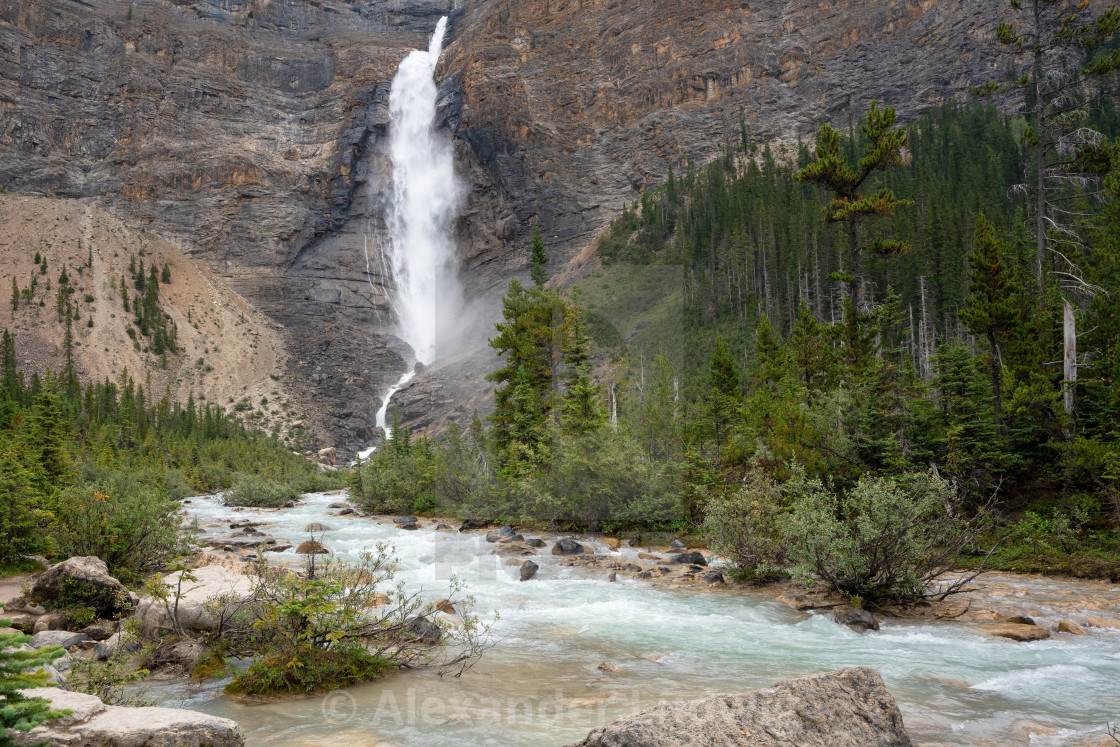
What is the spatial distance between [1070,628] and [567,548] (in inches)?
481

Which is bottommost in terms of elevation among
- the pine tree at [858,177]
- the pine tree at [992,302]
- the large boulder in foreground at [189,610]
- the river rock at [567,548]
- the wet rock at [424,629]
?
the river rock at [567,548]

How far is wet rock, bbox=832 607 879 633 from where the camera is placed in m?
10.8

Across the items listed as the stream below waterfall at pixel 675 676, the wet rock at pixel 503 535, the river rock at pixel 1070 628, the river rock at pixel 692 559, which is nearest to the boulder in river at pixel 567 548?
the wet rock at pixel 503 535

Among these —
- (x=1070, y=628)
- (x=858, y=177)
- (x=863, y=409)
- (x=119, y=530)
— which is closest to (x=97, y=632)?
(x=119, y=530)

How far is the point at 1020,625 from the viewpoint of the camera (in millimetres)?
10398

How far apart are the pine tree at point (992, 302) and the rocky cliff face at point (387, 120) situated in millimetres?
73364

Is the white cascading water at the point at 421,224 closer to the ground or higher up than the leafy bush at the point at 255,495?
higher up

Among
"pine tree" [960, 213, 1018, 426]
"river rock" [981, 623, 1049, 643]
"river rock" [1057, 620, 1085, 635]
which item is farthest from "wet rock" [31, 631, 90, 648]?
"pine tree" [960, 213, 1018, 426]

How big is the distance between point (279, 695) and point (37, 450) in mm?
14576

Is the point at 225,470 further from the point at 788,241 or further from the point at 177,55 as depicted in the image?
the point at 177,55

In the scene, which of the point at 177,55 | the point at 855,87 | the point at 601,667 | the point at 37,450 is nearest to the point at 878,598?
the point at 601,667

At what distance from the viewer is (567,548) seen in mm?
19203

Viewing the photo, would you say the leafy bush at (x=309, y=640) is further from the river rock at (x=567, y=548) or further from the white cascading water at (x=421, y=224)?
the white cascading water at (x=421, y=224)

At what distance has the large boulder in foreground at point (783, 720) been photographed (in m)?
4.97
